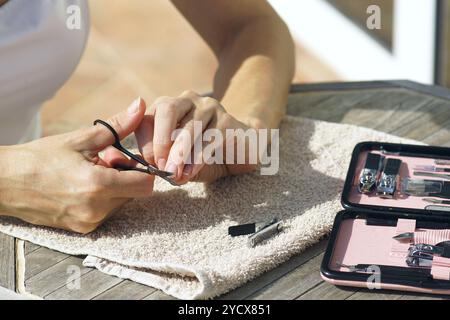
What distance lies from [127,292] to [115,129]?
0.22 metres

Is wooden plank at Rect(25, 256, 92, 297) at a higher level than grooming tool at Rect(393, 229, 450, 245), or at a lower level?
lower

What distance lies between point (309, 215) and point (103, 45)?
211cm

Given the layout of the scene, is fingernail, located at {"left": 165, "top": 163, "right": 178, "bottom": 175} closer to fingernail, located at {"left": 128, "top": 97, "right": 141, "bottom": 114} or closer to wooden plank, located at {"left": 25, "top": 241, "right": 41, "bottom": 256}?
fingernail, located at {"left": 128, "top": 97, "right": 141, "bottom": 114}

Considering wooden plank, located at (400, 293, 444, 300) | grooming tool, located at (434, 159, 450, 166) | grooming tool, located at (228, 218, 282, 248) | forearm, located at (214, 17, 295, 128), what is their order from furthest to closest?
forearm, located at (214, 17, 295, 128)
grooming tool, located at (434, 159, 450, 166)
grooming tool, located at (228, 218, 282, 248)
wooden plank, located at (400, 293, 444, 300)

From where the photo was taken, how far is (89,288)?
1002mm

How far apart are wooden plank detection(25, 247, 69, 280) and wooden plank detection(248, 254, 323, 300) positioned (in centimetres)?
25

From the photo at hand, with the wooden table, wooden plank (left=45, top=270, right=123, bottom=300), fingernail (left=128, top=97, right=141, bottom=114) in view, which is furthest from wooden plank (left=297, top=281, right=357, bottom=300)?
fingernail (left=128, top=97, right=141, bottom=114)

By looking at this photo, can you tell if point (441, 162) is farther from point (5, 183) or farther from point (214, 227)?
point (5, 183)

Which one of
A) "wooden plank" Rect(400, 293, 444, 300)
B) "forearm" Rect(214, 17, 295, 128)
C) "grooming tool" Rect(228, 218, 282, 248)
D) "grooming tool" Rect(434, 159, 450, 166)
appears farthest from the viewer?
"forearm" Rect(214, 17, 295, 128)

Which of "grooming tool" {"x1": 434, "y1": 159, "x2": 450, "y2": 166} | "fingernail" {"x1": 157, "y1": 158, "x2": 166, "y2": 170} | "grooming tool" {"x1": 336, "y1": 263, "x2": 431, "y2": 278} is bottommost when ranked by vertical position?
"grooming tool" {"x1": 336, "y1": 263, "x2": 431, "y2": 278}

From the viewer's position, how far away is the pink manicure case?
949 mm
